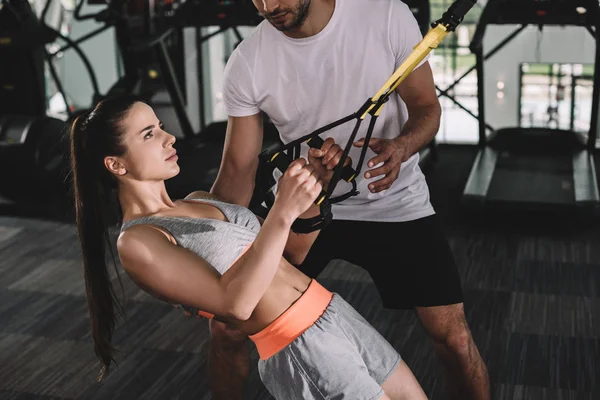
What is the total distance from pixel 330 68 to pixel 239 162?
14.8 inches

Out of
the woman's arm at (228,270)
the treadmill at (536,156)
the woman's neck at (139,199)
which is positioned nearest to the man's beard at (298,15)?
the woman's neck at (139,199)

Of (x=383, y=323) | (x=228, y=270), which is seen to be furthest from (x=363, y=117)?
(x=383, y=323)

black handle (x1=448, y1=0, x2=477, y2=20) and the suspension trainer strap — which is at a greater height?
black handle (x1=448, y1=0, x2=477, y2=20)

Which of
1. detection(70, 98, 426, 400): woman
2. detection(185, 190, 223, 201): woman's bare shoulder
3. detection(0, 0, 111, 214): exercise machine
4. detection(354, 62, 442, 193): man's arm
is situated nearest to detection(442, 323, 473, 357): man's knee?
detection(70, 98, 426, 400): woman

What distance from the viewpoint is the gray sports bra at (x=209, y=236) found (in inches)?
72.2

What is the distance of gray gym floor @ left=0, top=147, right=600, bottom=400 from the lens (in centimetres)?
309

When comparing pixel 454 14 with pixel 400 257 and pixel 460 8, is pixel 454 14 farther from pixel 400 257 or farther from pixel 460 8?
pixel 400 257

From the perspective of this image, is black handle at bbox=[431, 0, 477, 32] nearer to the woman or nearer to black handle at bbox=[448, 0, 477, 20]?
black handle at bbox=[448, 0, 477, 20]

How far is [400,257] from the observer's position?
239 centimetres

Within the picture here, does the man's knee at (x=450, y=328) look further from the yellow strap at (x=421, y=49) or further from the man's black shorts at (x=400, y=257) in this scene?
the yellow strap at (x=421, y=49)

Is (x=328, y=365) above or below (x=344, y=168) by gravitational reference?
below

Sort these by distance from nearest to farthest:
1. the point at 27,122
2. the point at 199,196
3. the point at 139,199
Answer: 1. the point at 139,199
2. the point at 199,196
3. the point at 27,122

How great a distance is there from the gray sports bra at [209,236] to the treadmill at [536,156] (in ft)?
11.1

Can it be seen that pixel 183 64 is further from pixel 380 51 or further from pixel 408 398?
pixel 408 398
